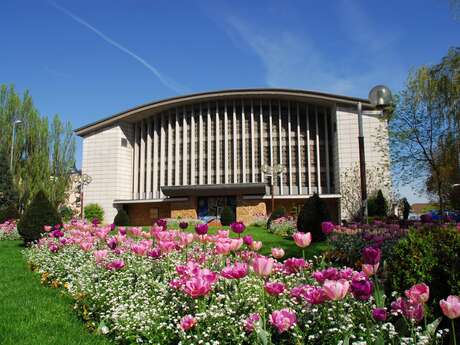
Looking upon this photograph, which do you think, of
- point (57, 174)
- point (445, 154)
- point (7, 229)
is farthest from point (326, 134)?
point (7, 229)

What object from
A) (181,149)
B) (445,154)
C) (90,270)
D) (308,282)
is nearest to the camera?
(308,282)

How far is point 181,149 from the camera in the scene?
146 feet

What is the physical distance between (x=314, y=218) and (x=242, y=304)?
12.1m

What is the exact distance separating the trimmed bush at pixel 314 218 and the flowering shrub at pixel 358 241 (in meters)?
3.01

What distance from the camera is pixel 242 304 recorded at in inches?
145

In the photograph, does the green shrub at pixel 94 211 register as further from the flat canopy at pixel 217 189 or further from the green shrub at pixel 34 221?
the green shrub at pixel 34 221

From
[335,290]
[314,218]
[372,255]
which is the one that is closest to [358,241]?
[314,218]

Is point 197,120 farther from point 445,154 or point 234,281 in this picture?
point 234,281

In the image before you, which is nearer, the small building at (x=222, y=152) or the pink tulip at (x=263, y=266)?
the pink tulip at (x=263, y=266)

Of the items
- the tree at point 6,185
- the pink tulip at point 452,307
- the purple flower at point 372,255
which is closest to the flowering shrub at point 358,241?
the purple flower at point 372,255

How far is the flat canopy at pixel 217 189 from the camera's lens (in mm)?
37138

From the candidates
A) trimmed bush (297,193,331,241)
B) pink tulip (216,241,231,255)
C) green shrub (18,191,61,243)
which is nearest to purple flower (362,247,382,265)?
pink tulip (216,241,231,255)

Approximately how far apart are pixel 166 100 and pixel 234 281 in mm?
41840

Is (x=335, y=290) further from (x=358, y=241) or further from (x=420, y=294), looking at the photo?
(x=358, y=241)
